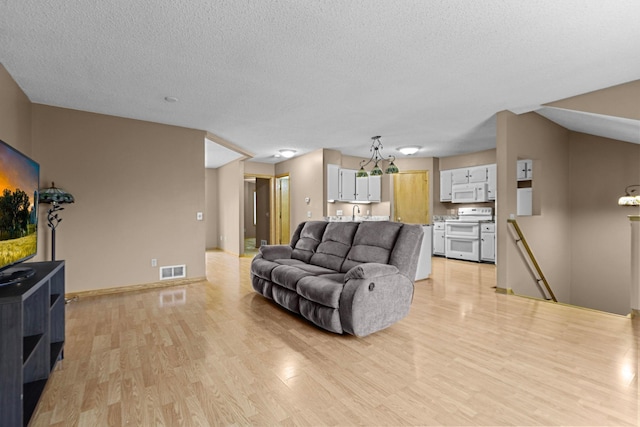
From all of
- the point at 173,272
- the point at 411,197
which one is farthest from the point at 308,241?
the point at 411,197

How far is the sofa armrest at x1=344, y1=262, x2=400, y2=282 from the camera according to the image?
9.00 ft

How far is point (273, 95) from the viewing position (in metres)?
3.72

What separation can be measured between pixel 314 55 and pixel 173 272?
13.0ft

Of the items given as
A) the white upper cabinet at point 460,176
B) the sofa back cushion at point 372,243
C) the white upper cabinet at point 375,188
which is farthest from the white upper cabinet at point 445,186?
the sofa back cushion at point 372,243

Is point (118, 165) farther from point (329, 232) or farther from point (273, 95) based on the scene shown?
point (329, 232)

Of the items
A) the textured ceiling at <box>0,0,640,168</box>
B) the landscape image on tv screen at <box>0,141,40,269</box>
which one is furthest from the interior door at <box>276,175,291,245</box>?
the landscape image on tv screen at <box>0,141,40,269</box>

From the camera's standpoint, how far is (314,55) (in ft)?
9.09

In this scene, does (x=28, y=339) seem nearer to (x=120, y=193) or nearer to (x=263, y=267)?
(x=263, y=267)

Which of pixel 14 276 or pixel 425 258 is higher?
pixel 14 276

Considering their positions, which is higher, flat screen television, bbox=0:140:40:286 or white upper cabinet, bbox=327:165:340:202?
white upper cabinet, bbox=327:165:340:202

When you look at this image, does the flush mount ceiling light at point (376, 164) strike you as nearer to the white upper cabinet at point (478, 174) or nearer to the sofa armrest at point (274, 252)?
the white upper cabinet at point (478, 174)

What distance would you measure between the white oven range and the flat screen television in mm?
7237

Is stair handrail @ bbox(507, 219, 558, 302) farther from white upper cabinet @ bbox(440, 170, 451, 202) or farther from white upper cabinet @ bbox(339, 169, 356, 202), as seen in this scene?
white upper cabinet @ bbox(339, 169, 356, 202)

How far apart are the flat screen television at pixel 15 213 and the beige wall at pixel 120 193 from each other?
2.36 m
